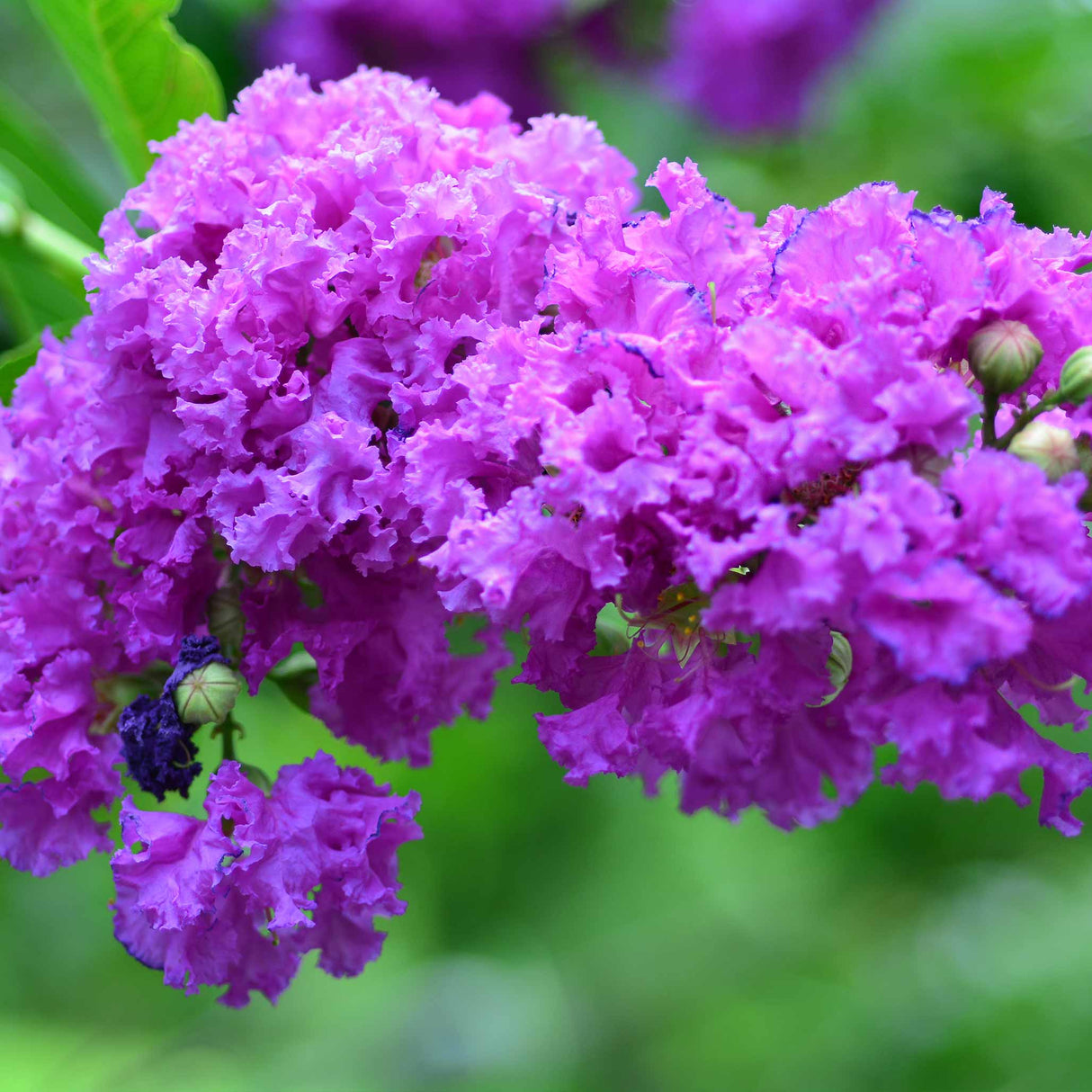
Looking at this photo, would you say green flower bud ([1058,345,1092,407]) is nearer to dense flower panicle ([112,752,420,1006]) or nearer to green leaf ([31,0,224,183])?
dense flower panicle ([112,752,420,1006])

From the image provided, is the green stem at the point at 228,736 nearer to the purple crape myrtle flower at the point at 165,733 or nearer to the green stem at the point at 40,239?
the purple crape myrtle flower at the point at 165,733

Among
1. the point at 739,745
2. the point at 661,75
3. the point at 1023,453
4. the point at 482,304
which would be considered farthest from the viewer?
the point at 661,75

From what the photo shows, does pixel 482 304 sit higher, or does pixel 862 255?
pixel 862 255

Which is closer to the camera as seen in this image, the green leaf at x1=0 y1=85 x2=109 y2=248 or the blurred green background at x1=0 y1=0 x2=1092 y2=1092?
the green leaf at x1=0 y1=85 x2=109 y2=248

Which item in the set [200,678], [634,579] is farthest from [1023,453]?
[200,678]

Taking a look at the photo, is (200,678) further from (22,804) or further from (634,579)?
(634,579)

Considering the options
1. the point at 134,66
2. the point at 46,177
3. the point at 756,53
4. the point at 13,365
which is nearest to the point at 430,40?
the point at 756,53

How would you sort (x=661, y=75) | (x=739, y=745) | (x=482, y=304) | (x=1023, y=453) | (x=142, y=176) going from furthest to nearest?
(x=661, y=75)
(x=142, y=176)
(x=482, y=304)
(x=739, y=745)
(x=1023, y=453)

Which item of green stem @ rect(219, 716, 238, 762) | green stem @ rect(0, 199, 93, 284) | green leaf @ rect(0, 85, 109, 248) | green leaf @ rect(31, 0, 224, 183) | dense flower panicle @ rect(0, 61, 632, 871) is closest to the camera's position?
dense flower panicle @ rect(0, 61, 632, 871)

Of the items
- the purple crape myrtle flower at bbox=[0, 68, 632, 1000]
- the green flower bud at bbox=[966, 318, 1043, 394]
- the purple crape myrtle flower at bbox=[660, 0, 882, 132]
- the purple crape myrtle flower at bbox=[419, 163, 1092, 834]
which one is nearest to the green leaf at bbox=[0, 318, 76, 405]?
the purple crape myrtle flower at bbox=[0, 68, 632, 1000]
